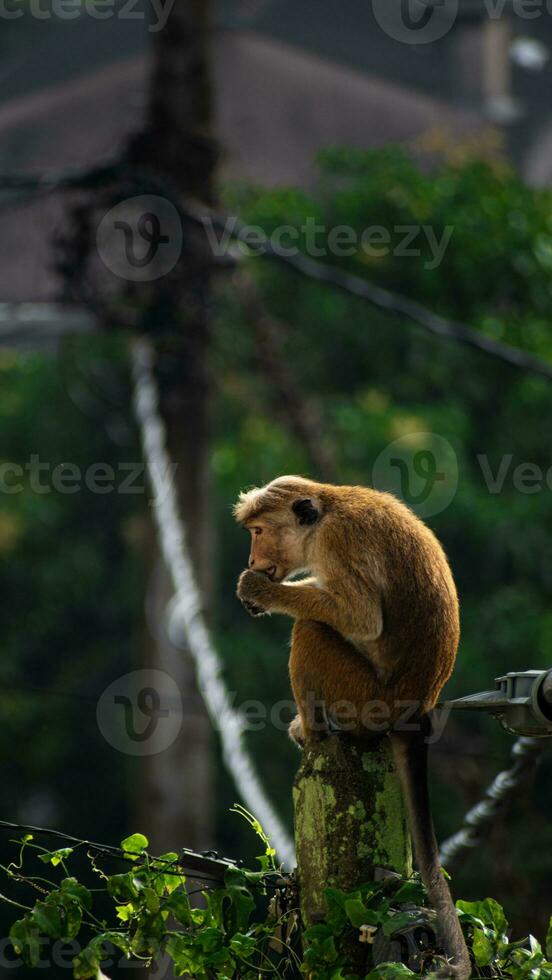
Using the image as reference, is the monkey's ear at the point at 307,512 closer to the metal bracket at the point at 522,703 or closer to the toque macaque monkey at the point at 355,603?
the toque macaque monkey at the point at 355,603

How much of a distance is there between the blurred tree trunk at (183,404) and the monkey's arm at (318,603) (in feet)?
14.3

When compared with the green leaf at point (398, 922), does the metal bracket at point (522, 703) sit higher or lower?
higher

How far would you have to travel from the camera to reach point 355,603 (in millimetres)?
3586

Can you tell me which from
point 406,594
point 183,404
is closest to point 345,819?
point 406,594

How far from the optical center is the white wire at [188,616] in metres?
5.52

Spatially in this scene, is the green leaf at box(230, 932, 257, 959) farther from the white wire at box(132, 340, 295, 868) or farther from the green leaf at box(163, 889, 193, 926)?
the white wire at box(132, 340, 295, 868)

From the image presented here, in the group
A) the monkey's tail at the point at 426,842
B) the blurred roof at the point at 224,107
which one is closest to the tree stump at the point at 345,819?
the monkey's tail at the point at 426,842

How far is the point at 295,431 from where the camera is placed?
30.1 feet

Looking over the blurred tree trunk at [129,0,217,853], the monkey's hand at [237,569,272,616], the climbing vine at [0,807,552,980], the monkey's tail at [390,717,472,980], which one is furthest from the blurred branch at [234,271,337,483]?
the climbing vine at [0,807,552,980]

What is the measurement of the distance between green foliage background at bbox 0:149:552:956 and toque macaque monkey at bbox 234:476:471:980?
252 inches

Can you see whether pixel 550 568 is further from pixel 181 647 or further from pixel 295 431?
pixel 181 647

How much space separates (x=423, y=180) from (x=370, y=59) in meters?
7.21

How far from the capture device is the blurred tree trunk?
8.16m

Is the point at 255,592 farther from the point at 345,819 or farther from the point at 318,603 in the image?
the point at 345,819
